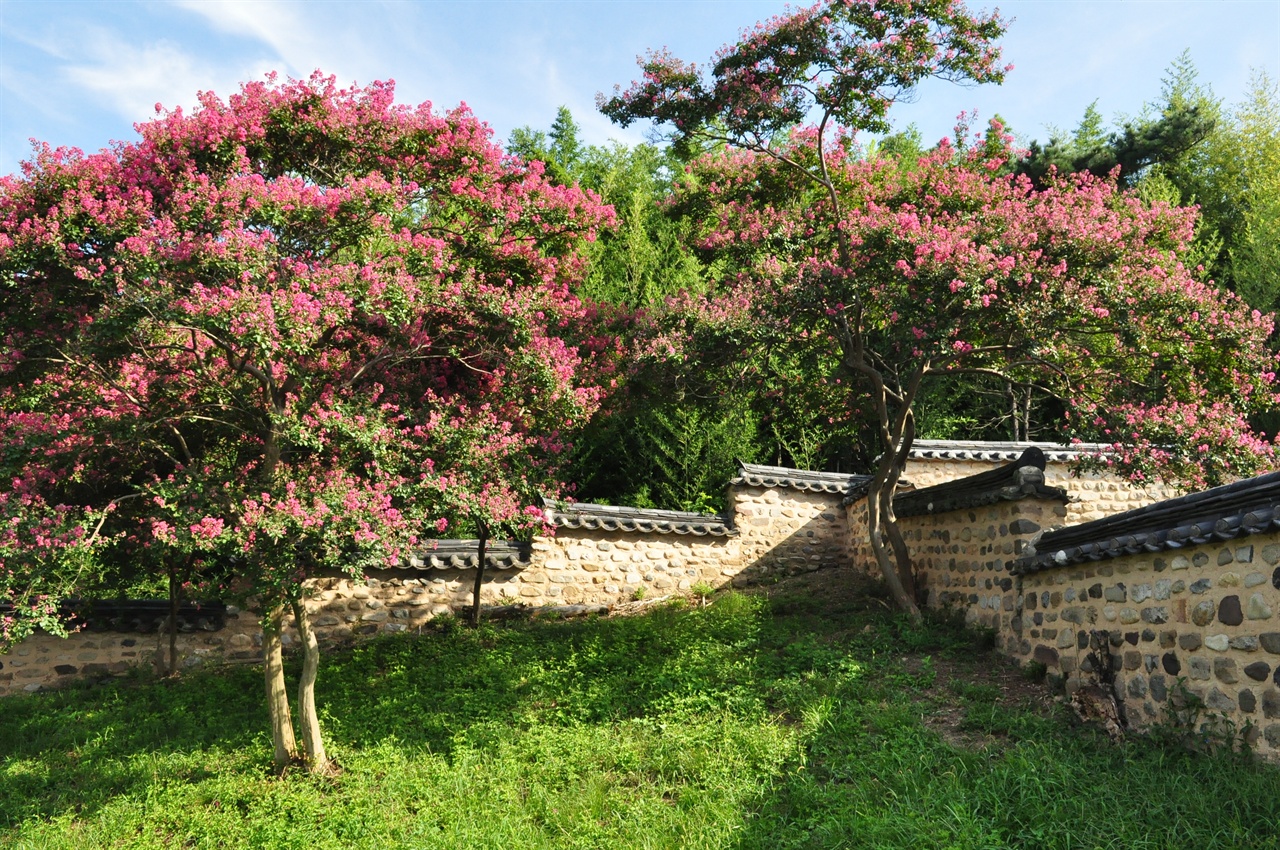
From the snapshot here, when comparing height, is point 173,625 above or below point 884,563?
below

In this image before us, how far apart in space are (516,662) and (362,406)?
3388 mm

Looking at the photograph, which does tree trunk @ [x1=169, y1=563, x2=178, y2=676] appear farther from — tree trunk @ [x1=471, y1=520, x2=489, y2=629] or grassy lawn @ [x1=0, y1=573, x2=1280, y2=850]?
tree trunk @ [x1=471, y1=520, x2=489, y2=629]

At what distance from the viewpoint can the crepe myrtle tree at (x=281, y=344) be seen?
19.5 feet

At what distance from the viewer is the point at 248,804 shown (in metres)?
6.35

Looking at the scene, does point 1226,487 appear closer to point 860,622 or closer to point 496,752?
point 860,622

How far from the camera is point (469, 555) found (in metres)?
10.8

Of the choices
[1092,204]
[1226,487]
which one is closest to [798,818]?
[1226,487]

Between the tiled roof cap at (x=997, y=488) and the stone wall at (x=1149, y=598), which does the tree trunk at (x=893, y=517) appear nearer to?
the tiled roof cap at (x=997, y=488)

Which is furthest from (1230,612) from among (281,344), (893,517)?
(281,344)

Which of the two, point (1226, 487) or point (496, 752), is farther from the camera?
point (496, 752)

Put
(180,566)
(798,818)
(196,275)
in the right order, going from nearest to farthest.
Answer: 1. (798,818)
2. (196,275)
3. (180,566)

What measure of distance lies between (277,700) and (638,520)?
583 centimetres

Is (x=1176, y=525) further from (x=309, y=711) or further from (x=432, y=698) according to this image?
(x=309, y=711)

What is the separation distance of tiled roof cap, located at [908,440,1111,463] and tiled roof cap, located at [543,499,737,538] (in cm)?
317
